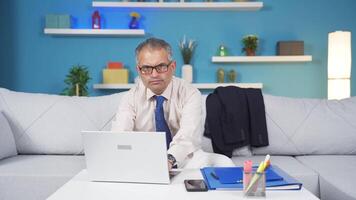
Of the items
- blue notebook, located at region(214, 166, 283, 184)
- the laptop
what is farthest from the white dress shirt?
the laptop

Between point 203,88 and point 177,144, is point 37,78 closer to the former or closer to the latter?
point 203,88

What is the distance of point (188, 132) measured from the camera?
5.26 feet

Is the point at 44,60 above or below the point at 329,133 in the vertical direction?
above

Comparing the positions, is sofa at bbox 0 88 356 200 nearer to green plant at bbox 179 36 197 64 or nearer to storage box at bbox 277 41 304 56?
storage box at bbox 277 41 304 56

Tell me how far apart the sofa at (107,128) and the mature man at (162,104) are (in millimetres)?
581

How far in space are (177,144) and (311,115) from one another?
1315 millimetres

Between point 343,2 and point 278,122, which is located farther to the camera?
point 343,2

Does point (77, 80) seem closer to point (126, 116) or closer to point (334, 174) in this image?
point (126, 116)

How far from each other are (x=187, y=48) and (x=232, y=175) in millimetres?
2612

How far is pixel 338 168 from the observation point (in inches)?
78.7

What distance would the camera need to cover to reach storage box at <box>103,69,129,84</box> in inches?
142

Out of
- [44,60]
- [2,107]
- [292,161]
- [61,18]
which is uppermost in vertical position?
[61,18]

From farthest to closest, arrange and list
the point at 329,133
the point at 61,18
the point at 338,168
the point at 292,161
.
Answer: the point at 61,18 < the point at 329,133 < the point at 292,161 < the point at 338,168

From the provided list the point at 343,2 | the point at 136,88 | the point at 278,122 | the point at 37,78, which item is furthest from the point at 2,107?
the point at 343,2
